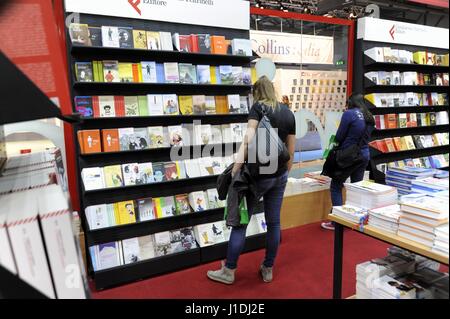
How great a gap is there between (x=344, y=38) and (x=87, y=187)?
4.20m

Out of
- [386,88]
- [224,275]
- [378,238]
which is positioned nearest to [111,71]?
[224,275]

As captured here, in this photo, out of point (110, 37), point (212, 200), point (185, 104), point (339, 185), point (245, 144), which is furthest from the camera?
point (339, 185)

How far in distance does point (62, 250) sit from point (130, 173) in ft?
7.60

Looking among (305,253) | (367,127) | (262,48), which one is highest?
(262,48)

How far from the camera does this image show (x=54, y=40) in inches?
34.0

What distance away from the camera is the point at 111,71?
293cm

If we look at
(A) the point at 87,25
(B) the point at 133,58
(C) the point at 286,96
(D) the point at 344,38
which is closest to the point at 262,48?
(C) the point at 286,96

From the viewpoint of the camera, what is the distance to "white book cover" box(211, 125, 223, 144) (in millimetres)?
3440

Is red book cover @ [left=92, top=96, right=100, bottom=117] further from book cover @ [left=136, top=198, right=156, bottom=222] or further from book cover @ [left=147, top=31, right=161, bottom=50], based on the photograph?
book cover @ [left=136, top=198, right=156, bottom=222]

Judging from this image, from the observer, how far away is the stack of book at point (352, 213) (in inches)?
70.9

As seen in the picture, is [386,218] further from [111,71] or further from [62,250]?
[111,71]

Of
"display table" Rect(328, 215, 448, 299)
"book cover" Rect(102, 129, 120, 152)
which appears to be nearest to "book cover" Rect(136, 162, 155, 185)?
"book cover" Rect(102, 129, 120, 152)

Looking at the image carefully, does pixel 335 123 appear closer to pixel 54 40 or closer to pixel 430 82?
pixel 430 82
